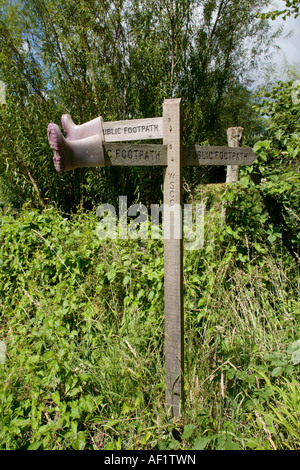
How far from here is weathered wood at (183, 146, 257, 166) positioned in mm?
1608

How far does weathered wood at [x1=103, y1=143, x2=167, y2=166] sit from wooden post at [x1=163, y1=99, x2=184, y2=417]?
2.2 inches

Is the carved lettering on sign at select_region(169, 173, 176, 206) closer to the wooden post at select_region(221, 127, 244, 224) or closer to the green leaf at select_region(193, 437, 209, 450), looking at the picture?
the green leaf at select_region(193, 437, 209, 450)

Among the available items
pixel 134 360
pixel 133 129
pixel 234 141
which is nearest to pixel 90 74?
pixel 234 141

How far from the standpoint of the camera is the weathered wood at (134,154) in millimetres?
1456

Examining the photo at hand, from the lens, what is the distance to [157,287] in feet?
7.36

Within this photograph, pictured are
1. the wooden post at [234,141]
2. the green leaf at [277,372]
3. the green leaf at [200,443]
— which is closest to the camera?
the green leaf at [200,443]

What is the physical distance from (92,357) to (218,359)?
0.77 meters

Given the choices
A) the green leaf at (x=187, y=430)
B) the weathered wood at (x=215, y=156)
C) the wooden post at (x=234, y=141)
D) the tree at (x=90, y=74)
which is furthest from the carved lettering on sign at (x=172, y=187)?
the tree at (x=90, y=74)

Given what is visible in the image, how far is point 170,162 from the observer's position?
1534mm

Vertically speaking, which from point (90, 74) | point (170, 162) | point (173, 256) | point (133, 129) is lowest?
point (173, 256)

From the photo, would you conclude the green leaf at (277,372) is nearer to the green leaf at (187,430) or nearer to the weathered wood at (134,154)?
the green leaf at (187,430)

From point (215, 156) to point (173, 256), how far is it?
58cm

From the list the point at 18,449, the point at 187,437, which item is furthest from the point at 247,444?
the point at 18,449

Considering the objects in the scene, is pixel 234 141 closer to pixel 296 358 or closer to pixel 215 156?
pixel 215 156
